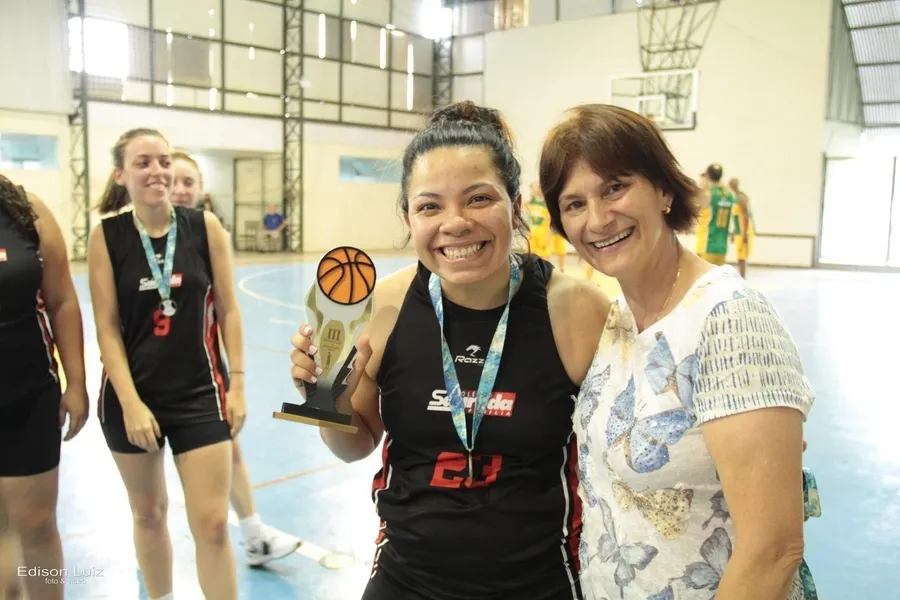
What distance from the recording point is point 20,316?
2.47 meters

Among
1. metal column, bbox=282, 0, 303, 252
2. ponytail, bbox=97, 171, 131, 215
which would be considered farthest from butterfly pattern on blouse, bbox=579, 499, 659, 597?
metal column, bbox=282, 0, 303, 252

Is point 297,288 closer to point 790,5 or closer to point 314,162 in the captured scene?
point 314,162

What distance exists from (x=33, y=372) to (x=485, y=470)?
5.57 feet

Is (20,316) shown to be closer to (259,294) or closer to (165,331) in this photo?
(165,331)

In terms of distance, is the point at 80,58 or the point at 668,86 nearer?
the point at 80,58

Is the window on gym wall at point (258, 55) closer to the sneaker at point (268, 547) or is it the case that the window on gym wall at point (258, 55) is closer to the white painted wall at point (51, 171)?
the white painted wall at point (51, 171)

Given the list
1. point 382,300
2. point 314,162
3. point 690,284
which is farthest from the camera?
point 314,162

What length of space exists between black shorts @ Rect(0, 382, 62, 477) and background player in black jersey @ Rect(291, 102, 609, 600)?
130 cm

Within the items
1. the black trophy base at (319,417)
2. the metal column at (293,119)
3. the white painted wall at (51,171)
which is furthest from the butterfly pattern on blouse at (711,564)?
the metal column at (293,119)

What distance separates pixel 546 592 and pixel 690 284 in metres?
0.78

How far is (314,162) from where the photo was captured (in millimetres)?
22672

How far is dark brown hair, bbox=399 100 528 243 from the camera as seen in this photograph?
1.75 metres

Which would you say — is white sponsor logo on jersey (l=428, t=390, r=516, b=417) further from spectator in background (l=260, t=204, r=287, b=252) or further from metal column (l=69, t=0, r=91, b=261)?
spectator in background (l=260, t=204, r=287, b=252)

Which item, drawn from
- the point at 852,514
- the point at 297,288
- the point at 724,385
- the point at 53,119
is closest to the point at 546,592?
the point at 724,385
